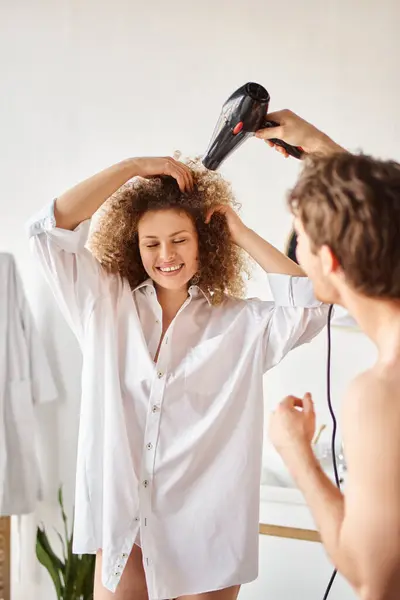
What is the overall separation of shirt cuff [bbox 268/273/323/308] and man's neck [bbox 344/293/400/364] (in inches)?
25.5

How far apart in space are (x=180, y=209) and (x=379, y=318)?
0.85 meters

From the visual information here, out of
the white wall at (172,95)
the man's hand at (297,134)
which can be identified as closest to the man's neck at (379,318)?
the man's hand at (297,134)

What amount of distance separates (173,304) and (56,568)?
1493 mm

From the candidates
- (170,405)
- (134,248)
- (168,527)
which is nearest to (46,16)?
(134,248)

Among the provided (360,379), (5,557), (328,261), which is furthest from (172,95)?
(360,379)

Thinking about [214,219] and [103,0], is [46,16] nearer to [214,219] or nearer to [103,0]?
[103,0]

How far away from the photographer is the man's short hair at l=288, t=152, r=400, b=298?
1128mm

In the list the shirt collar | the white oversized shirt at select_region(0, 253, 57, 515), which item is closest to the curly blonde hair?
the shirt collar

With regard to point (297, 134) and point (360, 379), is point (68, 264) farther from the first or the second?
point (360, 379)

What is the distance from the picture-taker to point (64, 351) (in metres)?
3.26

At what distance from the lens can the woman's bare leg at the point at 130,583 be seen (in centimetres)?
186

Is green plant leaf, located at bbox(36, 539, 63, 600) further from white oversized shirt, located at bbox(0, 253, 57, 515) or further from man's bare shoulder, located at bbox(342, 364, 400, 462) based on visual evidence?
man's bare shoulder, located at bbox(342, 364, 400, 462)

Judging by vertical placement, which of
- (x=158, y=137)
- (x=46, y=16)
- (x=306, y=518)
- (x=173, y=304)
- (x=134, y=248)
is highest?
(x=46, y=16)

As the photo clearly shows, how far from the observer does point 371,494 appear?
105 centimetres
